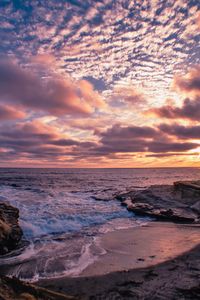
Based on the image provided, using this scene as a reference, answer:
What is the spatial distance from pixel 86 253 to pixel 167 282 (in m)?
3.59

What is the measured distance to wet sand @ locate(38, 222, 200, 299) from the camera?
5867 millimetres

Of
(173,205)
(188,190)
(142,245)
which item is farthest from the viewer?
(188,190)

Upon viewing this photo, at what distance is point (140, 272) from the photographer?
7004 millimetres

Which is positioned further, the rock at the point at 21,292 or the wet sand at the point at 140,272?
the wet sand at the point at 140,272

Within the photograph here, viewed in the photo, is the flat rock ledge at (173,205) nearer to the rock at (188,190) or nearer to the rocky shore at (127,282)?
the rock at (188,190)

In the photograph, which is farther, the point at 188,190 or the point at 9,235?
the point at 188,190

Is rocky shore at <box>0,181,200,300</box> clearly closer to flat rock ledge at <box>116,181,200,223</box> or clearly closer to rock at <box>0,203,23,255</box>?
rock at <box>0,203,23,255</box>

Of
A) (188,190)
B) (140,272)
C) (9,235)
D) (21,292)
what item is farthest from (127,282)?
(188,190)

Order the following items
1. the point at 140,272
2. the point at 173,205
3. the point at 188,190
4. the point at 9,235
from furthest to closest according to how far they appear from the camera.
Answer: the point at 188,190
the point at 173,205
the point at 9,235
the point at 140,272

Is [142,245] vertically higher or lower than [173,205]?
higher

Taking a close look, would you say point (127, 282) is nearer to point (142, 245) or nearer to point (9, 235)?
point (142, 245)

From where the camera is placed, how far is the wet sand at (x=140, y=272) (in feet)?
19.2

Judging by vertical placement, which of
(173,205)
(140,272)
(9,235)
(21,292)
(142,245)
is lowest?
(173,205)

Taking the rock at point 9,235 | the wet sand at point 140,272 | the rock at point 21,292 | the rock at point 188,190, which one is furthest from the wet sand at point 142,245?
the rock at point 188,190
